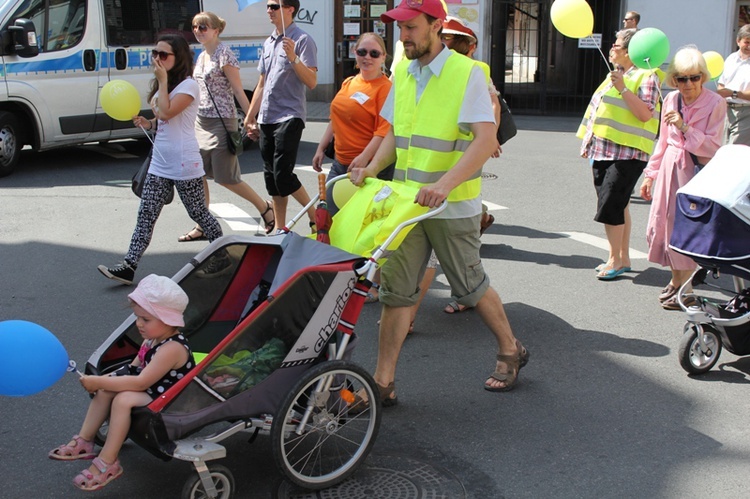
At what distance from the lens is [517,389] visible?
502 cm

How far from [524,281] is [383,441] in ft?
9.75

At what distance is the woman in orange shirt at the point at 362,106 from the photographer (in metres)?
6.00

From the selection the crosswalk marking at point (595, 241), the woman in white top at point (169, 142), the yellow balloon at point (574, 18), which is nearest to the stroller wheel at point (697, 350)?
the crosswalk marking at point (595, 241)

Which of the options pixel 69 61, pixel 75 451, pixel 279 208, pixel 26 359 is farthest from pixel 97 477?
pixel 69 61

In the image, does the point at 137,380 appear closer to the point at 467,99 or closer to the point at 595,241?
the point at 467,99

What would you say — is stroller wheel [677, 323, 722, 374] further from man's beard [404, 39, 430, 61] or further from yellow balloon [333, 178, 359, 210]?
man's beard [404, 39, 430, 61]

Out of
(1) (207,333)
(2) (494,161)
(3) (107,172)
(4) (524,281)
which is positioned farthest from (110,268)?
(2) (494,161)

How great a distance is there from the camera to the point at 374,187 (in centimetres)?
440

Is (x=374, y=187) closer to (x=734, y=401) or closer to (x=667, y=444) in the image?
(x=667, y=444)

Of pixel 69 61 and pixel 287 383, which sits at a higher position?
pixel 69 61

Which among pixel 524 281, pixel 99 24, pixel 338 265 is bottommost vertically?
pixel 524 281

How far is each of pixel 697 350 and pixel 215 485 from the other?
2.90m

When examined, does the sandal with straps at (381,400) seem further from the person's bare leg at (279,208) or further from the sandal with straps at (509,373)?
the person's bare leg at (279,208)

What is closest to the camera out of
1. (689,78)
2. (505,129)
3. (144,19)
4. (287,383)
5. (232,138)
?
(287,383)
